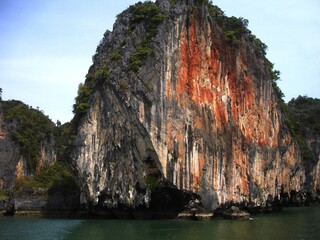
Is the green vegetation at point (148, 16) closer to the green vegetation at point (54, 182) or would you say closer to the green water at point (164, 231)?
the green water at point (164, 231)

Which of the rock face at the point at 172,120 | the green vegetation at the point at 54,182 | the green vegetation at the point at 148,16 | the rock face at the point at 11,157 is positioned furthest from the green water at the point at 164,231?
the rock face at the point at 11,157

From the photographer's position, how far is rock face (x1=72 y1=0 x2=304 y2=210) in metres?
→ 32.1

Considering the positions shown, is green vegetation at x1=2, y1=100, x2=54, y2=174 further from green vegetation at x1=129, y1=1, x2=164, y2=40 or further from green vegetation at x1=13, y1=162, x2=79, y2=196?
green vegetation at x1=129, y1=1, x2=164, y2=40

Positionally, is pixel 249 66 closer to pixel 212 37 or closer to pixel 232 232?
pixel 212 37

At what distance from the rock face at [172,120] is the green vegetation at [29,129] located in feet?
73.4

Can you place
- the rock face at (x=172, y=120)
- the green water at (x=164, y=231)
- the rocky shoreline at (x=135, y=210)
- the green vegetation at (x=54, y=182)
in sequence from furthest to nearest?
the green vegetation at (x=54, y=182)
the rocky shoreline at (x=135, y=210)
the rock face at (x=172, y=120)
the green water at (x=164, y=231)

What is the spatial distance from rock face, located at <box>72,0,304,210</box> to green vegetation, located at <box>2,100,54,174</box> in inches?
881

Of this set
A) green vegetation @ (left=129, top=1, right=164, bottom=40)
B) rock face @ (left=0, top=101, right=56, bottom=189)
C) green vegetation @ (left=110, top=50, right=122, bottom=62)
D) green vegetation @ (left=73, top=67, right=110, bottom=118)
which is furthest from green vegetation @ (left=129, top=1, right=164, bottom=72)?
rock face @ (left=0, top=101, right=56, bottom=189)

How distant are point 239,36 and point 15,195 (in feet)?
85.6

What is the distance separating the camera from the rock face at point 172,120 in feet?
105

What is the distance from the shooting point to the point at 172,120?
1314 inches

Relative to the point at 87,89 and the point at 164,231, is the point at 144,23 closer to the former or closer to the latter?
the point at 87,89

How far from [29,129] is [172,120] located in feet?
106

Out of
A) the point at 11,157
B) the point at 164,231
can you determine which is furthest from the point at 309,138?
the point at 164,231
